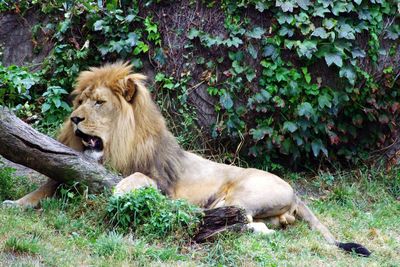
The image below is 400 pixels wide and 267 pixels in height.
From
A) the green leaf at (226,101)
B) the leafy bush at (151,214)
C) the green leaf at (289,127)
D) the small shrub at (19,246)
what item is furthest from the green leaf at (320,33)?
the small shrub at (19,246)

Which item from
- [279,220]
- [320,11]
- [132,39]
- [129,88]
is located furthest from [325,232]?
[132,39]

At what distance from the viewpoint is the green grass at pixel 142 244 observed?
457 cm

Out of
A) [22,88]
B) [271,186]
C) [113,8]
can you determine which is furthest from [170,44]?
[22,88]

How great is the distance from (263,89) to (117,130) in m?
2.26

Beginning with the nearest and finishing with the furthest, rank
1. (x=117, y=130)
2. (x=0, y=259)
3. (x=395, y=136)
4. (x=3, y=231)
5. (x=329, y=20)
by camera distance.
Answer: (x=0, y=259), (x=3, y=231), (x=117, y=130), (x=329, y=20), (x=395, y=136)

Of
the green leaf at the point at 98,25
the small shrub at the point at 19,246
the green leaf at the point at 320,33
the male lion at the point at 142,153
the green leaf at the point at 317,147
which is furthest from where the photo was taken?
the green leaf at the point at 98,25

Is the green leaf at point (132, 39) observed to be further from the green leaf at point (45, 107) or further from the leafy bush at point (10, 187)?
the leafy bush at point (10, 187)

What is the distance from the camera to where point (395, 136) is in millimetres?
8258

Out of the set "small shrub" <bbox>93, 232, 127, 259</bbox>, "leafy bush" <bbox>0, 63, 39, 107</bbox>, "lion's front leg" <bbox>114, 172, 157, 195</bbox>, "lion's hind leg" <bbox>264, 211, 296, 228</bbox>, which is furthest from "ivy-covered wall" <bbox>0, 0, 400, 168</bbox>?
"small shrub" <bbox>93, 232, 127, 259</bbox>

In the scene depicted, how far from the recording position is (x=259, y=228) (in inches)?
220

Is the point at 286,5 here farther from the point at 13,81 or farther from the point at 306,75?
the point at 13,81

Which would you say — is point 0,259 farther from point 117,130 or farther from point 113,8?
point 113,8

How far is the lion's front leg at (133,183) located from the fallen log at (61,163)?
107 millimetres

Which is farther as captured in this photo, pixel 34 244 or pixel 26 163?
pixel 26 163
